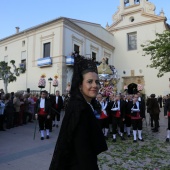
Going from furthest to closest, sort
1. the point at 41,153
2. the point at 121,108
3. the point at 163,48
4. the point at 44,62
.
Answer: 1. the point at 44,62
2. the point at 163,48
3. the point at 121,108
4. the point at 41,153

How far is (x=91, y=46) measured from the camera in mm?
30266

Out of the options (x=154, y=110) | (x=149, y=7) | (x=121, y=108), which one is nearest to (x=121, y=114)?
(x=121, y=108)

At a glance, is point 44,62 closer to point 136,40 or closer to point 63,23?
point 63,23

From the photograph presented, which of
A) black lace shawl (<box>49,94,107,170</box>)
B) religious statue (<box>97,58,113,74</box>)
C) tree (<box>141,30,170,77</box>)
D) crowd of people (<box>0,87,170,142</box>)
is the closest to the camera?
black lace shawl (<box>49,94,107,170</box>)

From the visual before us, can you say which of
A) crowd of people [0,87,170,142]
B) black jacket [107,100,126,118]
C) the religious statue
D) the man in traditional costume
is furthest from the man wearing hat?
the man in traditional costume

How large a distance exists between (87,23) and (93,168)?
97.4ft

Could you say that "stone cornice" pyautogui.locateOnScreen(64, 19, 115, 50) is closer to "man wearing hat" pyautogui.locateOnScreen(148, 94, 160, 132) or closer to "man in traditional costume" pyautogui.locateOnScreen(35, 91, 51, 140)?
"man wearing hat" pyautogui.locateOnScreen(148, 94, 160, 132)

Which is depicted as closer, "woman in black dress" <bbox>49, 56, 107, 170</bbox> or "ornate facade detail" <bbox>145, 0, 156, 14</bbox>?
"woman in black dress" <bbox>49, 56, 107, 170</bbox>

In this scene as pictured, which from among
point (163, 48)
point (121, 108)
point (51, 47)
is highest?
point (51, 47)

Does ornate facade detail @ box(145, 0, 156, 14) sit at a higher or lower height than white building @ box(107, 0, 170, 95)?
higher

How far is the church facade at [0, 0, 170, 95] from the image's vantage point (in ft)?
84.7

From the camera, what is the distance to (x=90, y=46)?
30.0 m

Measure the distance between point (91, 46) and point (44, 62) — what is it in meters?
7.43

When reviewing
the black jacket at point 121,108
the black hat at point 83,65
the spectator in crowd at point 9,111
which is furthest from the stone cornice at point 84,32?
the black hat at point 83,65
